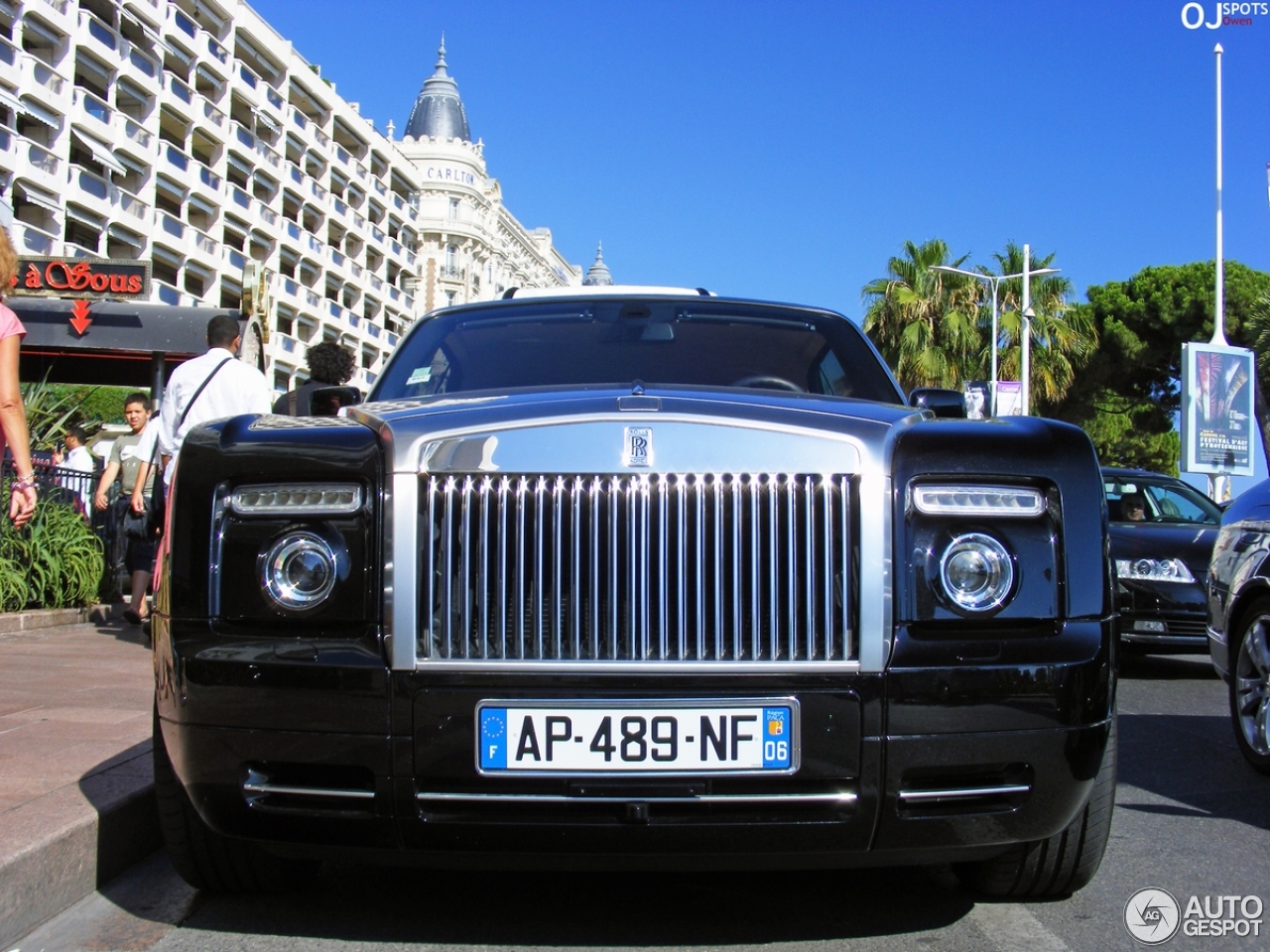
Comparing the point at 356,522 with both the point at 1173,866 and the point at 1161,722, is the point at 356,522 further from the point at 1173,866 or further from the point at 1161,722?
the point at 1161,722

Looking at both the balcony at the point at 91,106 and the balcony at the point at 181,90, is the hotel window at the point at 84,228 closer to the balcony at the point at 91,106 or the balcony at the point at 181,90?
the balcony at the point at 91,106

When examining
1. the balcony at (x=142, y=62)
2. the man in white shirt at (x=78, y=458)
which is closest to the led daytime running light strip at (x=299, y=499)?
the man in white shirt at (x=78, y=458)

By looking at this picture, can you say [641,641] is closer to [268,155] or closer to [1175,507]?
[1175,507]

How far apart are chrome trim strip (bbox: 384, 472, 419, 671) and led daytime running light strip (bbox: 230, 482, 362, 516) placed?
3.6 inches

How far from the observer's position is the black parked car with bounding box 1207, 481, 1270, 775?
5.38 metres

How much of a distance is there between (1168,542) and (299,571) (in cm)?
793

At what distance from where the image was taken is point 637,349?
4.37m

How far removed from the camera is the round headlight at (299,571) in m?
2.87

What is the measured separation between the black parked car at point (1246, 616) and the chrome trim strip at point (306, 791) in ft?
12.9

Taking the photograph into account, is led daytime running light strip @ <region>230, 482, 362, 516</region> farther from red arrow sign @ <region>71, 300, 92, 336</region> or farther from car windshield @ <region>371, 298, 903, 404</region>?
red arrow sign @ <region>71, 300, 92, 336</region>

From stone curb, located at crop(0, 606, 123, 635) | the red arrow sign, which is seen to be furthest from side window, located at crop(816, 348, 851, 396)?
the red arrow sign

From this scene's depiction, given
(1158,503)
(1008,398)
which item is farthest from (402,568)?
(1008,398)

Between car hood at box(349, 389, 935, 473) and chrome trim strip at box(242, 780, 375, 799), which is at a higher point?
car hood at box(349, 389, 935, 473)

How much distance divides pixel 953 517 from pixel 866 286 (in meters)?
39.2
